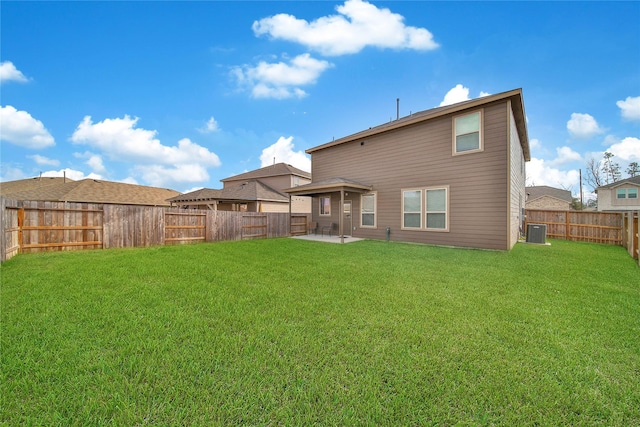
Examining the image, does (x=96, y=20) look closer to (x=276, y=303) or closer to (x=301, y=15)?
(x=301, y=15)

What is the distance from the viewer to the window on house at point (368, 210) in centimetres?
1128

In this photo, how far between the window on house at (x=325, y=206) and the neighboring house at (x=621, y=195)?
2960 cm

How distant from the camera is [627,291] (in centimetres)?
420

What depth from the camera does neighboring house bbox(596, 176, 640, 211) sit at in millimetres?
23109

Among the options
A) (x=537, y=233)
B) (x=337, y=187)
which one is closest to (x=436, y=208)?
(x=337, y=187)

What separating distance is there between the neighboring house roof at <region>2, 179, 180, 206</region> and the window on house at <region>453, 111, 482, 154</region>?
25535mm

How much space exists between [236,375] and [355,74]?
1406cm

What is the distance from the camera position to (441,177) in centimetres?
918

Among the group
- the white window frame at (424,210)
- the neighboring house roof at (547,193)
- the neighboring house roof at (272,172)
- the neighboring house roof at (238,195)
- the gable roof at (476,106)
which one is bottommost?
the white window frame at (424,210)

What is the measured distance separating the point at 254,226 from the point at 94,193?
17.8 m

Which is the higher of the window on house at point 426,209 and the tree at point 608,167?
the tree at point 608,167

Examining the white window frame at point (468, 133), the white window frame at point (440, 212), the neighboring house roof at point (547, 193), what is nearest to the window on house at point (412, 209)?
the white window frame at point (440, 212)

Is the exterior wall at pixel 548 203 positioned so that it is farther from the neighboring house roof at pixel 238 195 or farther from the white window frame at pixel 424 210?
the neighboring house roof at pixel 238 195

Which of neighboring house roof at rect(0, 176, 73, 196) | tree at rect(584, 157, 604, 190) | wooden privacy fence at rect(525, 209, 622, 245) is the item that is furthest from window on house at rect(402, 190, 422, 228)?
tree at rect(584, 157, 604, 190)
